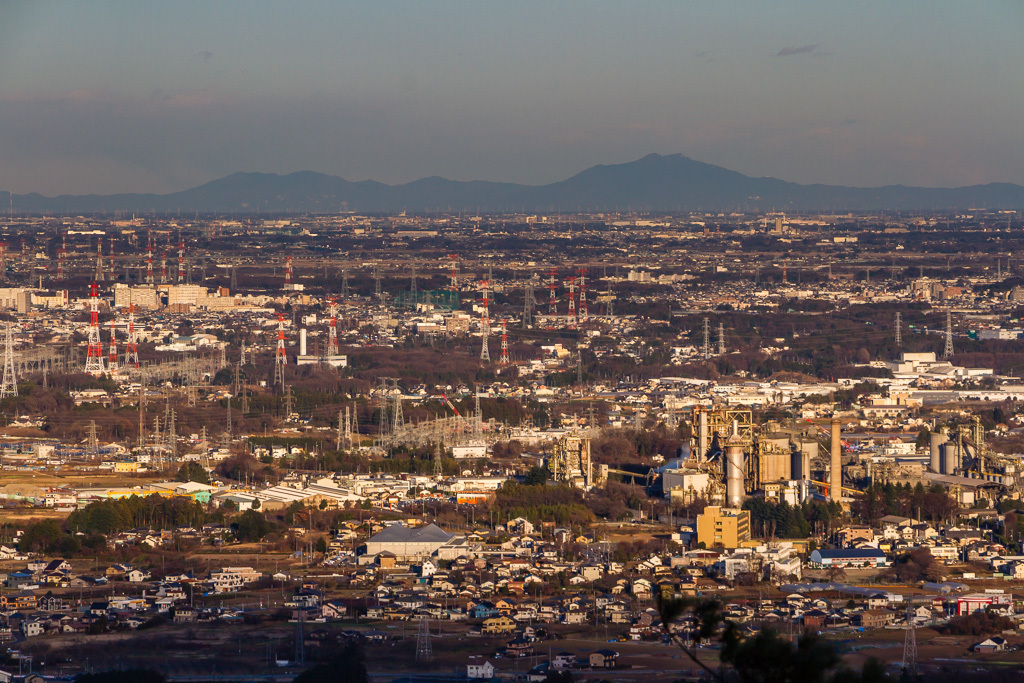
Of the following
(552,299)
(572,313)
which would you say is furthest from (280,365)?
(552,299)

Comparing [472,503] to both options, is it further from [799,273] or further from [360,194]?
[360,194]

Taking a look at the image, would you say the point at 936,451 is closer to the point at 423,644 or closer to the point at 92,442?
the point at 423,644

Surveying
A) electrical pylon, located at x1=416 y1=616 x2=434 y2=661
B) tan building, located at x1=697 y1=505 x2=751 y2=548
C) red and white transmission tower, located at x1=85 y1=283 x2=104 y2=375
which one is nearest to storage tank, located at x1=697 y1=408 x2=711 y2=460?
tan building, located at x1=697 y1=505 x2=751 y2=548

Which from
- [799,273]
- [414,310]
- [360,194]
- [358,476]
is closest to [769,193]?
[360,194]

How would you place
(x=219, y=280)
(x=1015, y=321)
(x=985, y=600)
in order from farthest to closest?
(x=219, y=280) < (x=1015, y=321) < (x=985, y=600)

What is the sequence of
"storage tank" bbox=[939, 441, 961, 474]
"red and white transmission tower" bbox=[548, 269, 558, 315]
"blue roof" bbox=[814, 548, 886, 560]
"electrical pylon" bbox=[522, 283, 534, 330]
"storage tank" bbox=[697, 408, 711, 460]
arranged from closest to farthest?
"blue roof" bbox=[814, 548, 886, 560]
"storage tank" bbox=[697, 408, 711, 460]
"storage tank" bbox=[939, 441, 961, 474]
"electrical pylon" bbox=[522, 283, 534, 330]
"red and white transmission tower" bbox=[548, 269, 558, 315]

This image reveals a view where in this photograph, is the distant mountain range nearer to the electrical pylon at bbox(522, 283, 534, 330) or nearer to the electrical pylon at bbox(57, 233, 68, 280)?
the electrical pylon at bbox(57, 233, 68, 280)

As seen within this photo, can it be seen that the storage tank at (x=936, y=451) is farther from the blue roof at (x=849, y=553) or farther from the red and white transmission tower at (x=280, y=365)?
the red and white transmission tower at (x=280, y=365)

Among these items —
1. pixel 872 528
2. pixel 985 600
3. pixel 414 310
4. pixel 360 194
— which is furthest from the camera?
pixel 360 194
